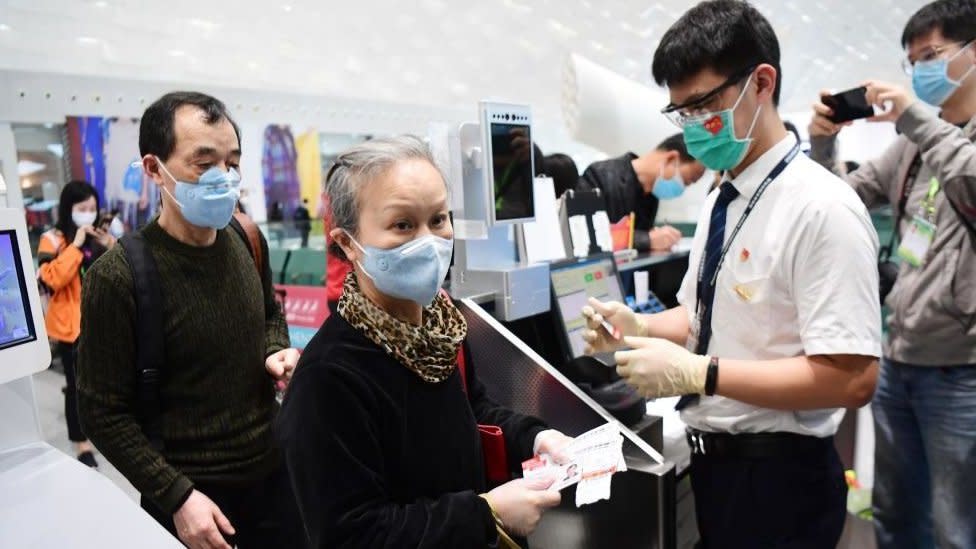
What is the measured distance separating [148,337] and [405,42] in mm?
7290

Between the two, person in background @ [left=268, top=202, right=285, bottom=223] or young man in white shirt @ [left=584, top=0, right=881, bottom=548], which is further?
person in background @ [left=268, top=202, right=285, bottom=223]

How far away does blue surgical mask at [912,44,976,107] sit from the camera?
1.95 metres

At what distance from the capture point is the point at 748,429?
1.40 m

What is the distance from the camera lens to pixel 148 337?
1413 mm

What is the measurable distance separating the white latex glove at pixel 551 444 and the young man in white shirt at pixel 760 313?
0.73ft

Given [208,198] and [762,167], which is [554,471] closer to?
[762,167]

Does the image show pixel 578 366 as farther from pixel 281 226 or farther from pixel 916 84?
pixel 281 226

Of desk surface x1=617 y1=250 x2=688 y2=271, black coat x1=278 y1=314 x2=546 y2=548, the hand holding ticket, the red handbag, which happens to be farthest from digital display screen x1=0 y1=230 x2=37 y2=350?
desk surface x1=617 y1=250 x2=688 y2=271

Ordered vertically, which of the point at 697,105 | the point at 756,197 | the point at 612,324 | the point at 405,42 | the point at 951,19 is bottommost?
the point at 612,324

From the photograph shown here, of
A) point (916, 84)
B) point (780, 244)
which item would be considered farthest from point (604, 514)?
point (916, 84)

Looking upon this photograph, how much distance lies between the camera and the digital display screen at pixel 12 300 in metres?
1.01

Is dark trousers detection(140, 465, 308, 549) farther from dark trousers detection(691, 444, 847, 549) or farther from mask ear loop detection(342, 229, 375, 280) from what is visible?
dark trousers detection(691, 444, 847, 549)

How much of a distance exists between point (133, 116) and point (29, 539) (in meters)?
6.10

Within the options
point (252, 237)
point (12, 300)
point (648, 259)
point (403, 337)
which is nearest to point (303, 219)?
point (648, 259)
